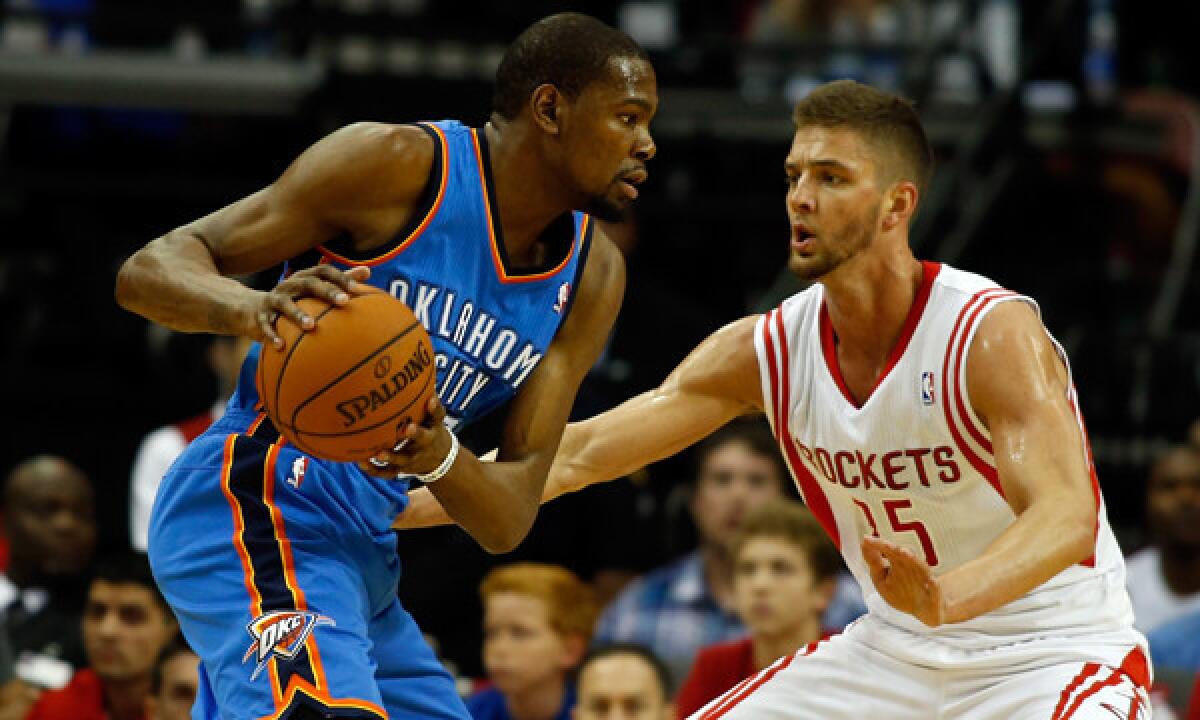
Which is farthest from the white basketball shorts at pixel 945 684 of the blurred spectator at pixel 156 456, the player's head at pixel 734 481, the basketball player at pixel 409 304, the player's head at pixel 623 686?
the blurred spectator at pixel 156 456

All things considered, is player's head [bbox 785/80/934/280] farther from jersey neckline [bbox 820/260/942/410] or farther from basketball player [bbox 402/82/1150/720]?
jersey neckline [bbox 820/260/942/410]

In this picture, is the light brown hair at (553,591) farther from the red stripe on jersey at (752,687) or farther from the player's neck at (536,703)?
the red stripe on jersey at (752,687)

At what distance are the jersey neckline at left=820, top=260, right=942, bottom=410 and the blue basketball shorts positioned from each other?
1.35 meters

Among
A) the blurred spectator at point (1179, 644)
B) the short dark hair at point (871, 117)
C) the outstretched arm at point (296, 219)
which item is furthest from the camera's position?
the blurred spectator at point (1179, 644)

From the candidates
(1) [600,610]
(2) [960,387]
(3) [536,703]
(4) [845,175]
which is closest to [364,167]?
(4) [845,175]

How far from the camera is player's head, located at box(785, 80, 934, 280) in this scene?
217 inches

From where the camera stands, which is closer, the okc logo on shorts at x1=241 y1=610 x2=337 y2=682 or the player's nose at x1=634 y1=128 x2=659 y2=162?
the okc logo on shorts at x1=241 y1=610 x2=337 y2=682

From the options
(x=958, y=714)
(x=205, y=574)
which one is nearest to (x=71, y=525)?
(x=205, y=574)

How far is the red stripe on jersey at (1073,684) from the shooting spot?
5.14 metres

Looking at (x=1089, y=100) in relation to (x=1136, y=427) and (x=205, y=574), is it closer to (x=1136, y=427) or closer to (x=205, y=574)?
(x=1136, y=427)

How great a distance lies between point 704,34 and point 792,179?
7348 millimetres

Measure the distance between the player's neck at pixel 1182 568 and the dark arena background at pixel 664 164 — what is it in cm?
197

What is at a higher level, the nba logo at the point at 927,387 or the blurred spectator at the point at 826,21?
the blurred spectator at the point at 826,21

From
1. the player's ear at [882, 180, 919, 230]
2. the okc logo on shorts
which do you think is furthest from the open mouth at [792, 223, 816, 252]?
the okc logo on shorts
